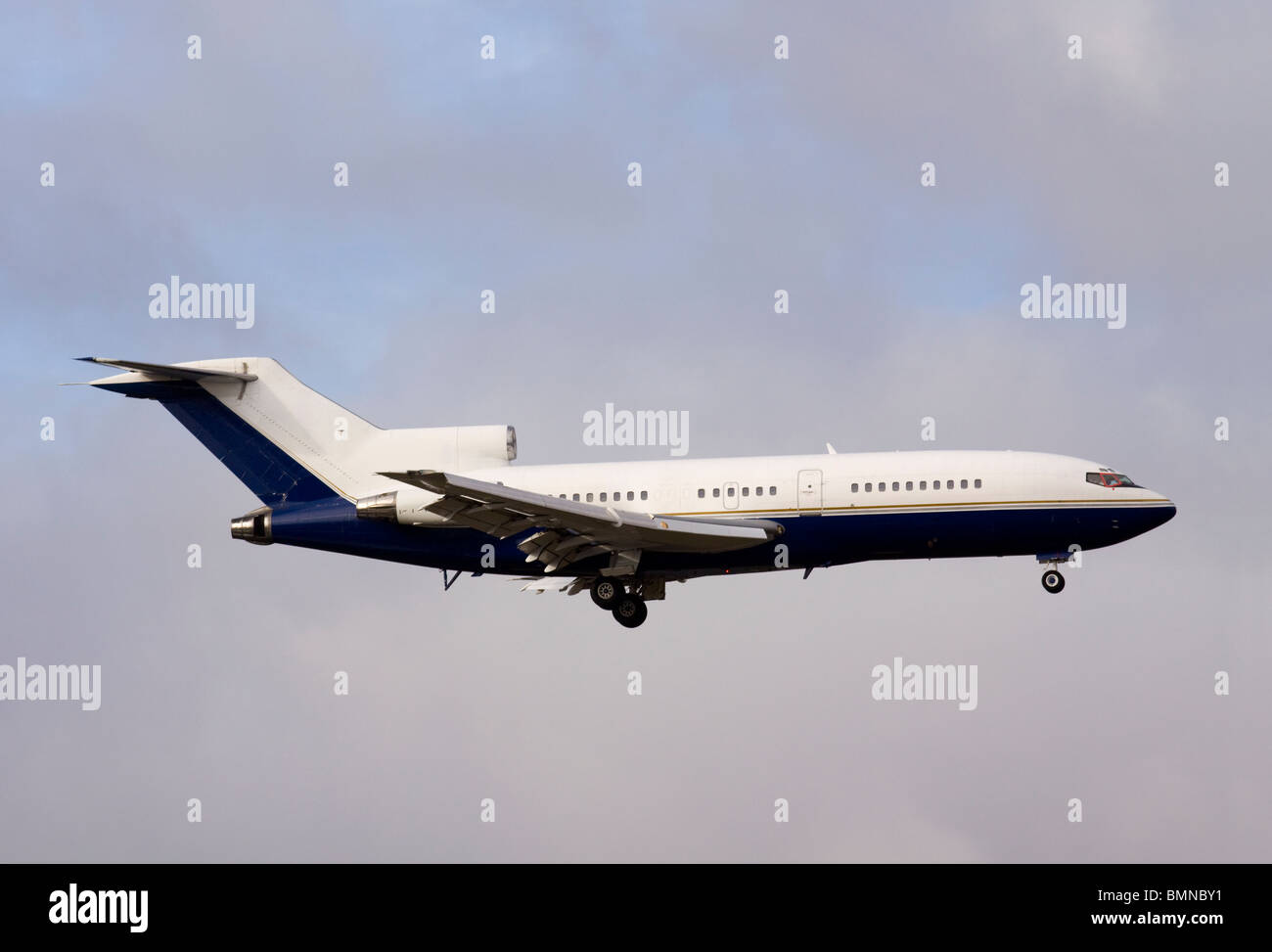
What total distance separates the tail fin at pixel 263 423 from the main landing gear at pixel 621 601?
6603mm

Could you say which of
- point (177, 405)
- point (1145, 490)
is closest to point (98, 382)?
point (177, 405)

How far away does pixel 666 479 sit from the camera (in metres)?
43.2

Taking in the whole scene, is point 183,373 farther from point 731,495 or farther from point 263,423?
point 731,495

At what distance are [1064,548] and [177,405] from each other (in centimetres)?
2250

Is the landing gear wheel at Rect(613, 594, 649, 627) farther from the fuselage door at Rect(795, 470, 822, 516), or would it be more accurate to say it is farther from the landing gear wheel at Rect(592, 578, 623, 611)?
the fuselage door at Rect(795, 470, 822, 516)

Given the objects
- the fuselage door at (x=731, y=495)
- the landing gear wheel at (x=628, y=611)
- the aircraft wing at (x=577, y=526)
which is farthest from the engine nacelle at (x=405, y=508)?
the fuselage door at (x=731, y=495)

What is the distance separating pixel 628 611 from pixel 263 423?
10555 mm

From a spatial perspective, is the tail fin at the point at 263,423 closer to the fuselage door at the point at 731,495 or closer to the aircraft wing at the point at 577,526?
the aircraft wing at the point at 577,526

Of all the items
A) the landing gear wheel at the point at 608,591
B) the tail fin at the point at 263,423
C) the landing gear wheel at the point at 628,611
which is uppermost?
the tail fin at the point at 263,423

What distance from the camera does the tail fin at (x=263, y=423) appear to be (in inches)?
1783

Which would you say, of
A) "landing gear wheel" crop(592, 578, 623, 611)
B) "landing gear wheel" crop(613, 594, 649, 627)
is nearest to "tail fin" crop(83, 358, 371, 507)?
"landing gear wheel" crop(592, 578, 623, 611)

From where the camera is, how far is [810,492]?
42062mm

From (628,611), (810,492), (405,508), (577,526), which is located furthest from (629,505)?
(405,508)

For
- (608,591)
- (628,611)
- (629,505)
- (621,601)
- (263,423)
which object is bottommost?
(628,611)
